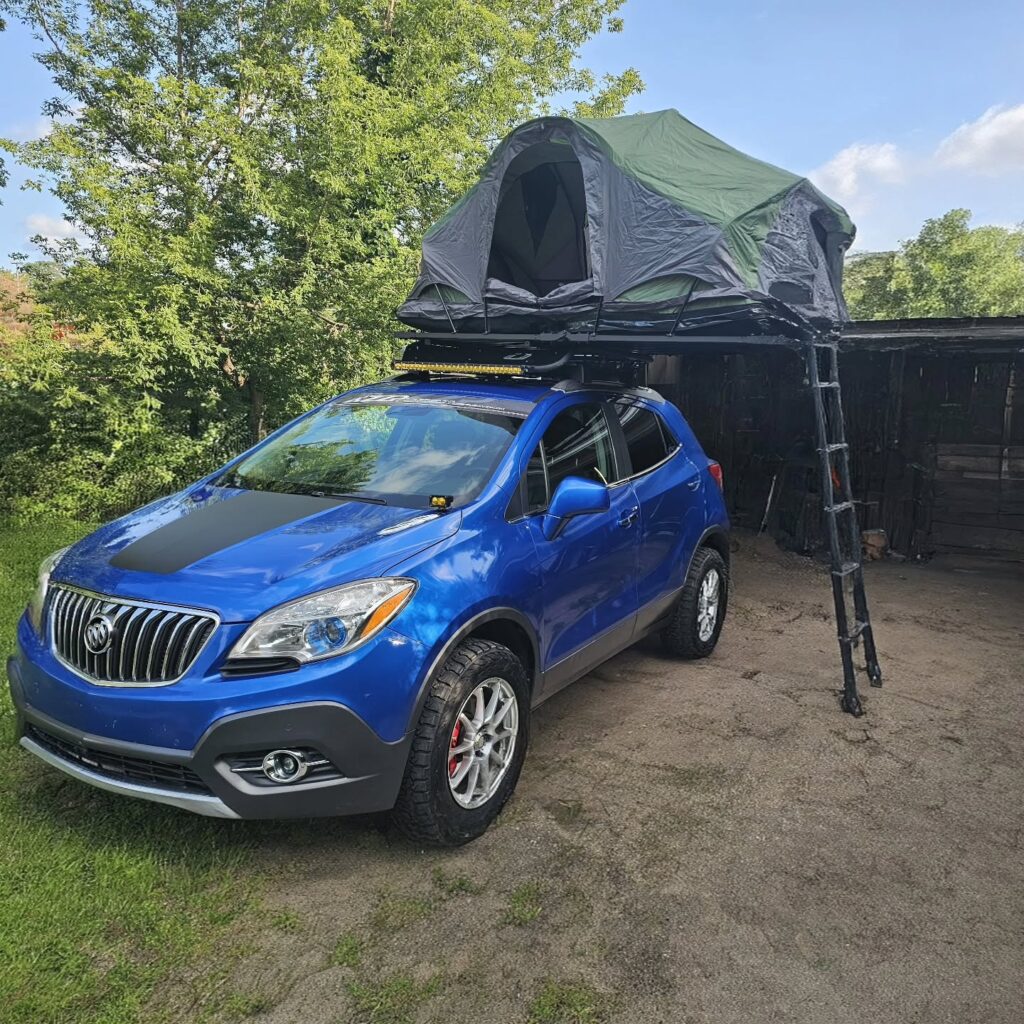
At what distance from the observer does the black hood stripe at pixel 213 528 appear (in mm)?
2799

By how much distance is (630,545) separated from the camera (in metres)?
3.96

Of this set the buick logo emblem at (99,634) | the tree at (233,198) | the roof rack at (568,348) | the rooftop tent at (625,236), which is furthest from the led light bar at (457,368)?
the tree at (233,198)

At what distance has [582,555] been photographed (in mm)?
3541

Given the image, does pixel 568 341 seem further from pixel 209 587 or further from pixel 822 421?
pixel 209 587

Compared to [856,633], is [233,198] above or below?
above

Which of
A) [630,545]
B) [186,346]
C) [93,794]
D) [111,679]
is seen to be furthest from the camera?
[186,346]

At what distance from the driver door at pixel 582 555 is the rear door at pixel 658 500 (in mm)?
124

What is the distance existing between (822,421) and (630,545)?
1417mm

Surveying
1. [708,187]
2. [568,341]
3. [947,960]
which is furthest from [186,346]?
[947,960]

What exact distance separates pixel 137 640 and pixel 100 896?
823mm

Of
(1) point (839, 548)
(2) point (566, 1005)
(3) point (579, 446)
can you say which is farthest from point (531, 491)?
(1) point (839, 548)

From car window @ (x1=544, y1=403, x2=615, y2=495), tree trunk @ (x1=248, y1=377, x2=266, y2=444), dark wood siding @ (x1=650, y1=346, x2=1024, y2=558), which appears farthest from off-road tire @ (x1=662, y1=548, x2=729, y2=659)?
tree trunk @ (x1=248, y1=377, x2=266, y2=444)

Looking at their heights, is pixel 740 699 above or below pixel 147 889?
below

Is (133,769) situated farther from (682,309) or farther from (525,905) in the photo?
(682,309)
